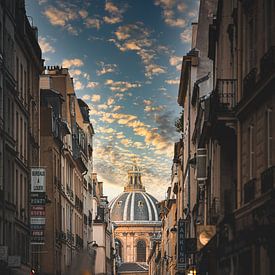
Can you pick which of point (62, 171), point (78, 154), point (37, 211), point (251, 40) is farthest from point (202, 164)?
point (78, 154)

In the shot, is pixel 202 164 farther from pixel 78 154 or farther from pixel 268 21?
pixel 78 154

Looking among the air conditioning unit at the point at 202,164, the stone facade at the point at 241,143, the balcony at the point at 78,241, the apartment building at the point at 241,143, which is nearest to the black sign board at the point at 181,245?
the balcony at the point at 78,241

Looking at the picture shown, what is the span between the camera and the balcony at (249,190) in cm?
2644

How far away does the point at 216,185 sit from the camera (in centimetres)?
3609

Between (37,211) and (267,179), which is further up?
(37,211)

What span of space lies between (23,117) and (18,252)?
640cm

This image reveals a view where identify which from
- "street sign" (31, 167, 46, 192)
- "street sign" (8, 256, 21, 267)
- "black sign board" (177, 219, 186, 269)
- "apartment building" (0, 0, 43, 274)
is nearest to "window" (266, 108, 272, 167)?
"apartment building" (0, 0, 43, 274)

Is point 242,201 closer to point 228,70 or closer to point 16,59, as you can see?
point 228,70

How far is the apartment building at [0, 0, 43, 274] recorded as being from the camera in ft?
136

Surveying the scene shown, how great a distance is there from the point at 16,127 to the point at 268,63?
24.5 meters

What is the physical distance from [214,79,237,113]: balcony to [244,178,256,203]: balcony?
12.4 ft

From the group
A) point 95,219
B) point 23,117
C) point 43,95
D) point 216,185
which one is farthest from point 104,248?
point 216,185

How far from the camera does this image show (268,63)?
24000 mm

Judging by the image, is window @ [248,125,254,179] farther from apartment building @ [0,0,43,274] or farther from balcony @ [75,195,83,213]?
balcony @ [75,195,83,213]
